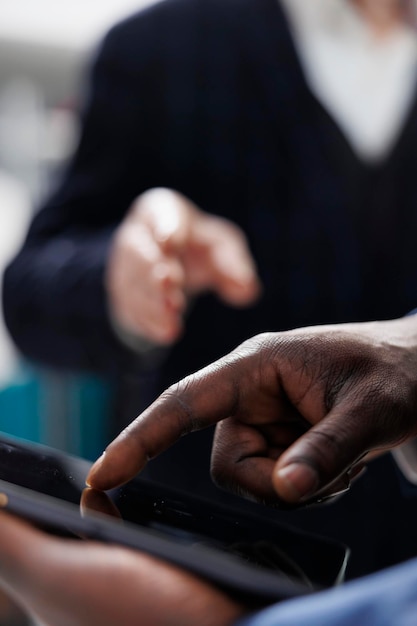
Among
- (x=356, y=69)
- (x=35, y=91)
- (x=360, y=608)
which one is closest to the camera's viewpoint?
(x=360, y=608)

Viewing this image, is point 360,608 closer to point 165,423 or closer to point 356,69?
point 165,423

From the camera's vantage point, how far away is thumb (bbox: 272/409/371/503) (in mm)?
205

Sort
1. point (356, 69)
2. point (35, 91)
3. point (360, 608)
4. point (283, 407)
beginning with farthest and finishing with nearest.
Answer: point (35, 91), point (356, 69), point (283, 407), point (360, 608)

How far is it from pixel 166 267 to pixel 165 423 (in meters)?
0.24

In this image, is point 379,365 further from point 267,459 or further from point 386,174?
point 386,174

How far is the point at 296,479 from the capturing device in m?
0.20

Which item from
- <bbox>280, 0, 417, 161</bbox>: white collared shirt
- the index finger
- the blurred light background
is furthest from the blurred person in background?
the blurred light background

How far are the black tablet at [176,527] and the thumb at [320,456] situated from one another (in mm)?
23

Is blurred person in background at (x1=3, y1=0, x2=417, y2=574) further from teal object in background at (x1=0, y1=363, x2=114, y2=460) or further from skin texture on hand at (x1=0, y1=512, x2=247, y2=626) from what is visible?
skin texture on hand at (x1=0, y1=512, x2=247, y2=626)

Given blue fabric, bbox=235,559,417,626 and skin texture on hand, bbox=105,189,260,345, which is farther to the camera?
skin texture on hand, bbox=105,189,260,345

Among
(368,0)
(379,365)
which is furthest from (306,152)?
(379,365)

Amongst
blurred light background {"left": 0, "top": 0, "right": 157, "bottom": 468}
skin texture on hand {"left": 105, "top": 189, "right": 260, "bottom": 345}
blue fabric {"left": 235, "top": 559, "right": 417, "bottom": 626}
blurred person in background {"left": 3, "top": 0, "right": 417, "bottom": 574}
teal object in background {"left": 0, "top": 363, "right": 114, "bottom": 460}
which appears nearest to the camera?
blue fabric {"left": 235, "top": 559, "right": 417, "bottom": 626}

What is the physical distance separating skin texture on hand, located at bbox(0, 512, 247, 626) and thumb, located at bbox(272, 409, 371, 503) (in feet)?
0.13

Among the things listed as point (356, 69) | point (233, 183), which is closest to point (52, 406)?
point (233, 183)
